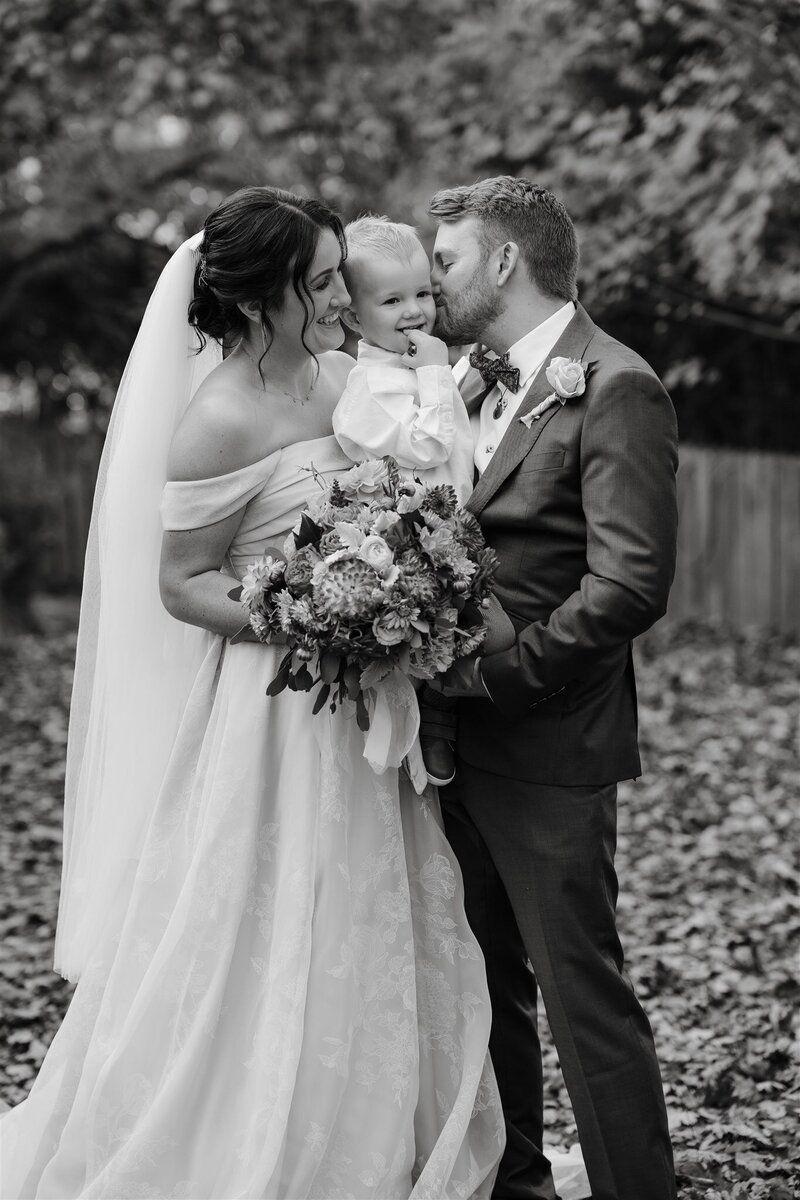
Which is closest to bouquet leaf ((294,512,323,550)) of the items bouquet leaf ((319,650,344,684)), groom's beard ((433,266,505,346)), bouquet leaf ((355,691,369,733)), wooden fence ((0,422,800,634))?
bouquet leaf ((319,650,344,684))

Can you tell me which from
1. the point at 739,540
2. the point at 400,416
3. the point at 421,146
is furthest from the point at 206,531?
the point at 421,146

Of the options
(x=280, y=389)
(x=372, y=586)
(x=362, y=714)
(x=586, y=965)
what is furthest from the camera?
(x=280, y=389)

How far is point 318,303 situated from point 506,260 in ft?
1.51

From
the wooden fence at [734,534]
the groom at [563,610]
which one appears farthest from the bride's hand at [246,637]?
the wooden fence at [734,534]

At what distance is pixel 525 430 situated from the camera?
3.05m

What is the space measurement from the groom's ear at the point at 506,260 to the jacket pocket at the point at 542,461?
0.45m

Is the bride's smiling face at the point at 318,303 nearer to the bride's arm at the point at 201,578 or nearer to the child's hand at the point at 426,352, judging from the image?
the child's hand at the point at 426,352

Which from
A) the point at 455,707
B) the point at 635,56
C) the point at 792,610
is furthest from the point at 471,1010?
the point at 792,610

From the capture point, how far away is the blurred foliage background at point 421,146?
9.24 meters

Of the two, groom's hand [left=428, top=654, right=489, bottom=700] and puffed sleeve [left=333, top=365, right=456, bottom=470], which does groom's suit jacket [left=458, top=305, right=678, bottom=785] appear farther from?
puffed sleeve [left=333, top=365, right=456, bottom=470]

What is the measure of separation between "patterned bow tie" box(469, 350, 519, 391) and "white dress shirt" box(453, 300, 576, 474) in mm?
15

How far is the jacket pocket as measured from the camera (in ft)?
9.73

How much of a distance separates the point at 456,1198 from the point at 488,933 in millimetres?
631

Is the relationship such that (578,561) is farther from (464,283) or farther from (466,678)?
(464,283)
